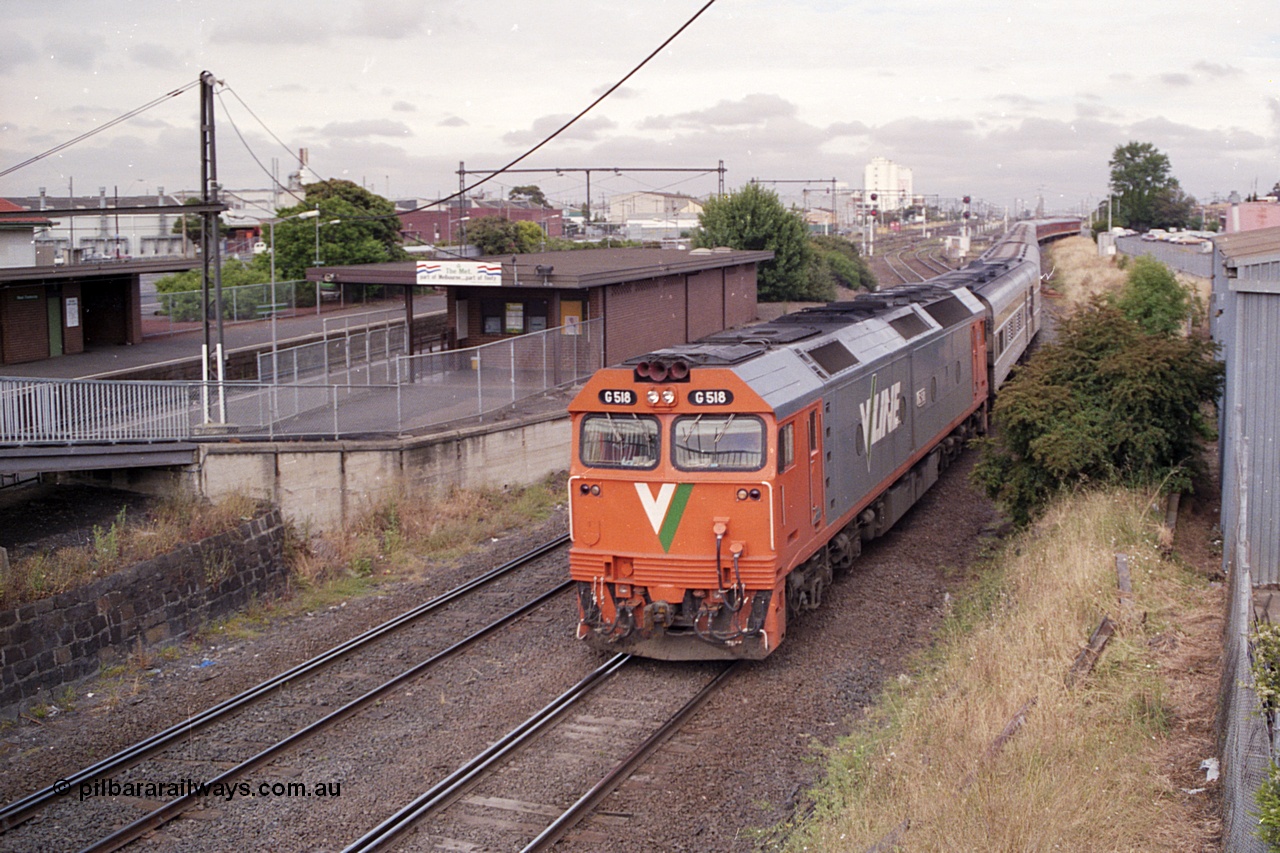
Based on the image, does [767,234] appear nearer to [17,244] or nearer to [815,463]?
[17,244]

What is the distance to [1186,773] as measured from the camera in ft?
25.8

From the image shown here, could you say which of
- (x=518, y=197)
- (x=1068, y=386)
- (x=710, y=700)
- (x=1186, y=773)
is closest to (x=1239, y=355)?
(x=1068, y=386)

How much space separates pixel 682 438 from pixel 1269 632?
567cm

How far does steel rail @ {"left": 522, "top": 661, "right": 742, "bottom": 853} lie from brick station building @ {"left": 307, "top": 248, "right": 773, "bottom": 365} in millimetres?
14102

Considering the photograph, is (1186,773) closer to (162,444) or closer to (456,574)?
(456,574)

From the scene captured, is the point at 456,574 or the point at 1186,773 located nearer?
the point at 1186,773

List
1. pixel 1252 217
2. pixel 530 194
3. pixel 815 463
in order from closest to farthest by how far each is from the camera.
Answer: pixel 815 463 < pixel 1252 217 < pixel 530 194

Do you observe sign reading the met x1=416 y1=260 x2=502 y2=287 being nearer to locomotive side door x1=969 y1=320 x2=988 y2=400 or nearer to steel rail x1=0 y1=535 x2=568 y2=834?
locomotive side door x1=969 y1=320 x2=988 y2=400

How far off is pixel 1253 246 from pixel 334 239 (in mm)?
36177

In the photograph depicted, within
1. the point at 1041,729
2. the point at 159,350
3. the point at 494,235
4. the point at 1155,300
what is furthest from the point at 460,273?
the point at 494,235

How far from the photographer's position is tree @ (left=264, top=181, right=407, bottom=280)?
42312mm

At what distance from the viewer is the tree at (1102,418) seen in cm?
1501

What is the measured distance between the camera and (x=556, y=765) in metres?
9.52

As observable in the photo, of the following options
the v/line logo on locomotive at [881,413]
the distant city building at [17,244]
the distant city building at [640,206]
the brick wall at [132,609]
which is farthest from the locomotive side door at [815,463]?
the distant city building at [640,206]
